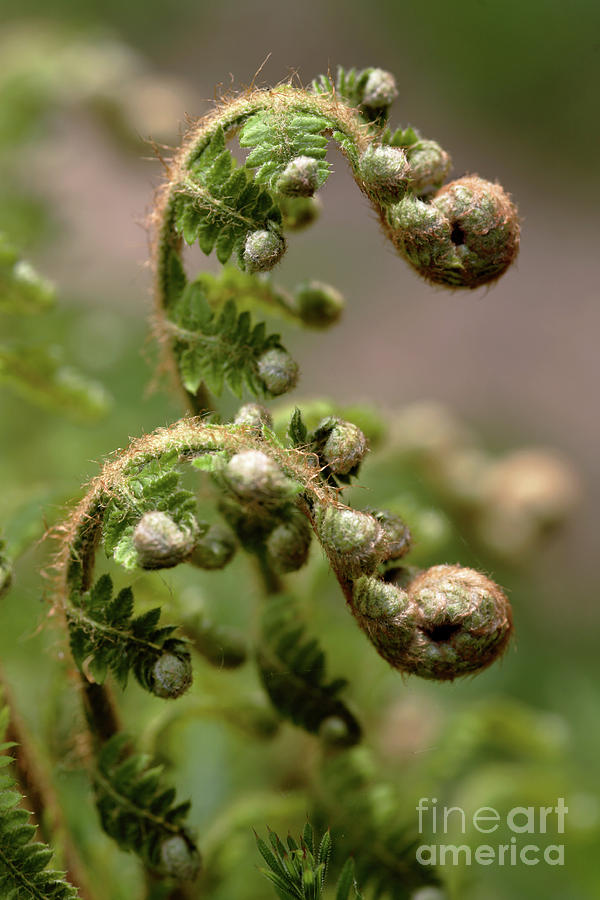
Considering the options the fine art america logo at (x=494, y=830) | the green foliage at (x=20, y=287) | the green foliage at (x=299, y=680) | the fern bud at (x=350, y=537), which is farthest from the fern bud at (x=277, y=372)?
the fine art america logo at (x=494, y=830)

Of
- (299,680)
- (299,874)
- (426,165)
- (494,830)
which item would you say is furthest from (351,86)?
(494,830)

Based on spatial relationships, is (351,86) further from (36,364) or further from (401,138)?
(36,364)

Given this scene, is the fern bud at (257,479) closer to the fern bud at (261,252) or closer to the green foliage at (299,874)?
the fern bud at (261,252)

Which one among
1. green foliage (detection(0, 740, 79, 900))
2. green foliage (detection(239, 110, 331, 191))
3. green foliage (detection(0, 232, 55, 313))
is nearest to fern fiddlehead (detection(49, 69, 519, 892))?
green foliage (detection(239, 110, 331, 191))

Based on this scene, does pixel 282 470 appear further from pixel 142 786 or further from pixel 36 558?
pixel 36 558

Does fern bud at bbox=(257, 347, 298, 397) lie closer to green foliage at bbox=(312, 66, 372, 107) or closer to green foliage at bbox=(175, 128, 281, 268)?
green foliage at bbox=(175, 128, 281, 268)

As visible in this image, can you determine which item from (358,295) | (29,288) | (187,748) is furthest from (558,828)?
(358,295)

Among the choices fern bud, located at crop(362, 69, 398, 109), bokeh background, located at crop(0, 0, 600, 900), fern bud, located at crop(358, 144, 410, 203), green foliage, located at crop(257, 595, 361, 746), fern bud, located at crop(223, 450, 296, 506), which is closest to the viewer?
fern bud, located at crop(223, 450, 296, 506)
